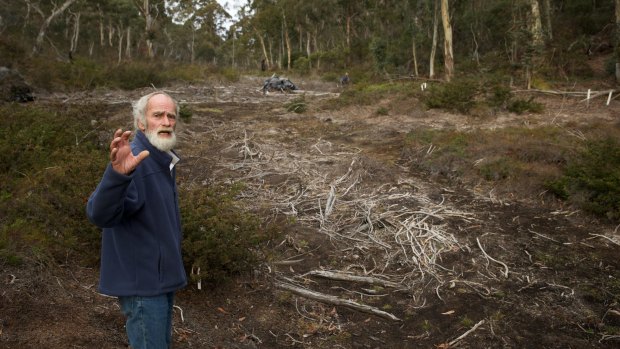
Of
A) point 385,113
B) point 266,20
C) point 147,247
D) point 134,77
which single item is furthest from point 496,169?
point 266,20

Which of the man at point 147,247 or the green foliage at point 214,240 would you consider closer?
the man at point 147,247

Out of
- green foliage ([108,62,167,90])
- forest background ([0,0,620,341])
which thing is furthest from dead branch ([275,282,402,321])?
green foliage ([108,62,167,90])

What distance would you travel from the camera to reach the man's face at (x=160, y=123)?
7.48ft

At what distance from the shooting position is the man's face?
7.48 ft

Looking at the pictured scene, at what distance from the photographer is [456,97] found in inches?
508

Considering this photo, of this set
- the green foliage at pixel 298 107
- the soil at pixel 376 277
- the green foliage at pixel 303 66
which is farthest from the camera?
the green foliage at pixel 303 66

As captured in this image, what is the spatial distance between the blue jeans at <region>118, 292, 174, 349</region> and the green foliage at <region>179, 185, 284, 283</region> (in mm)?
1790

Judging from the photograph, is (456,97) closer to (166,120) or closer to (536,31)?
(536,31)

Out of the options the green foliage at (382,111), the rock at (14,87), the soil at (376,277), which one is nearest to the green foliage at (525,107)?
the green foliage at (382,111)

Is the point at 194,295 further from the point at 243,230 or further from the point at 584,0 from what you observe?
the point at 584,0

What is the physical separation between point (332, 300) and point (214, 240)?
1.27m

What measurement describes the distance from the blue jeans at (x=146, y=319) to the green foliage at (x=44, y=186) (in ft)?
7.74

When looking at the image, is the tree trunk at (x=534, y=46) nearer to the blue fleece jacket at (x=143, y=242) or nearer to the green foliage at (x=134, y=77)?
the green foliage at (x=134, y=77)

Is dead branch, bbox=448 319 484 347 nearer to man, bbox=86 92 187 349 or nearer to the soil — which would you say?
the soil
